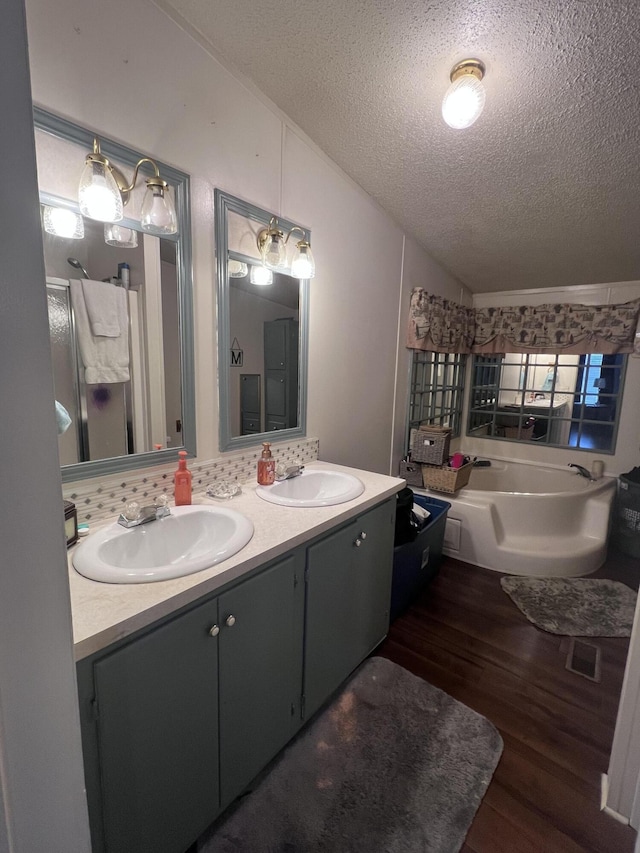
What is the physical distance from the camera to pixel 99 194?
42.6 inches

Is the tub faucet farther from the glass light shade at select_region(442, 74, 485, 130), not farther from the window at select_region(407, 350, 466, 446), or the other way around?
the glass light shade at select_region(442, 74, 485, 130)

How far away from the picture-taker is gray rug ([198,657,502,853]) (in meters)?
1.12

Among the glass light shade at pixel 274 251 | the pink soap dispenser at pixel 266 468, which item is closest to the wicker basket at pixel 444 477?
the pink soap dispenser at pixel 266 468

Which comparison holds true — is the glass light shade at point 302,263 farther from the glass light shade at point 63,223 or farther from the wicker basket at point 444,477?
Result: the wicker basket at point 444,477

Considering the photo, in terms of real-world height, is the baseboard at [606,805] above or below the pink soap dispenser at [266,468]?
below

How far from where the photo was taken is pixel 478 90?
4.42 feet

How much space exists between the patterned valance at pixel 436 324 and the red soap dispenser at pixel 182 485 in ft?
6.63

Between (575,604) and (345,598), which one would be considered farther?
(575,604)

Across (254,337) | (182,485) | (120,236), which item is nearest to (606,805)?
(182,485)

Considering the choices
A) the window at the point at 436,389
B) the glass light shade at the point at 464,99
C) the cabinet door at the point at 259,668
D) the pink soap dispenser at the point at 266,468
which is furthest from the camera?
the window at the point at 436,389

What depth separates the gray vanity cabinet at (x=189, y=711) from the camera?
808 millimetres

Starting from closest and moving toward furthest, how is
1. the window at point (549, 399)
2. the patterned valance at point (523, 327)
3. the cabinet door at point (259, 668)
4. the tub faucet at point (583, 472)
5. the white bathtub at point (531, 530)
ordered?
the cabinet door at point (259, 668) → the white bathtub at point (531, 530) → the patterned valance at point (523, 327) → the tub faucet at point (583, 472) → the window at point (549, 399)

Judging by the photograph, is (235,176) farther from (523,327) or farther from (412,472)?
(523,327)

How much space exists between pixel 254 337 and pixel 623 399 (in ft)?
10.5
